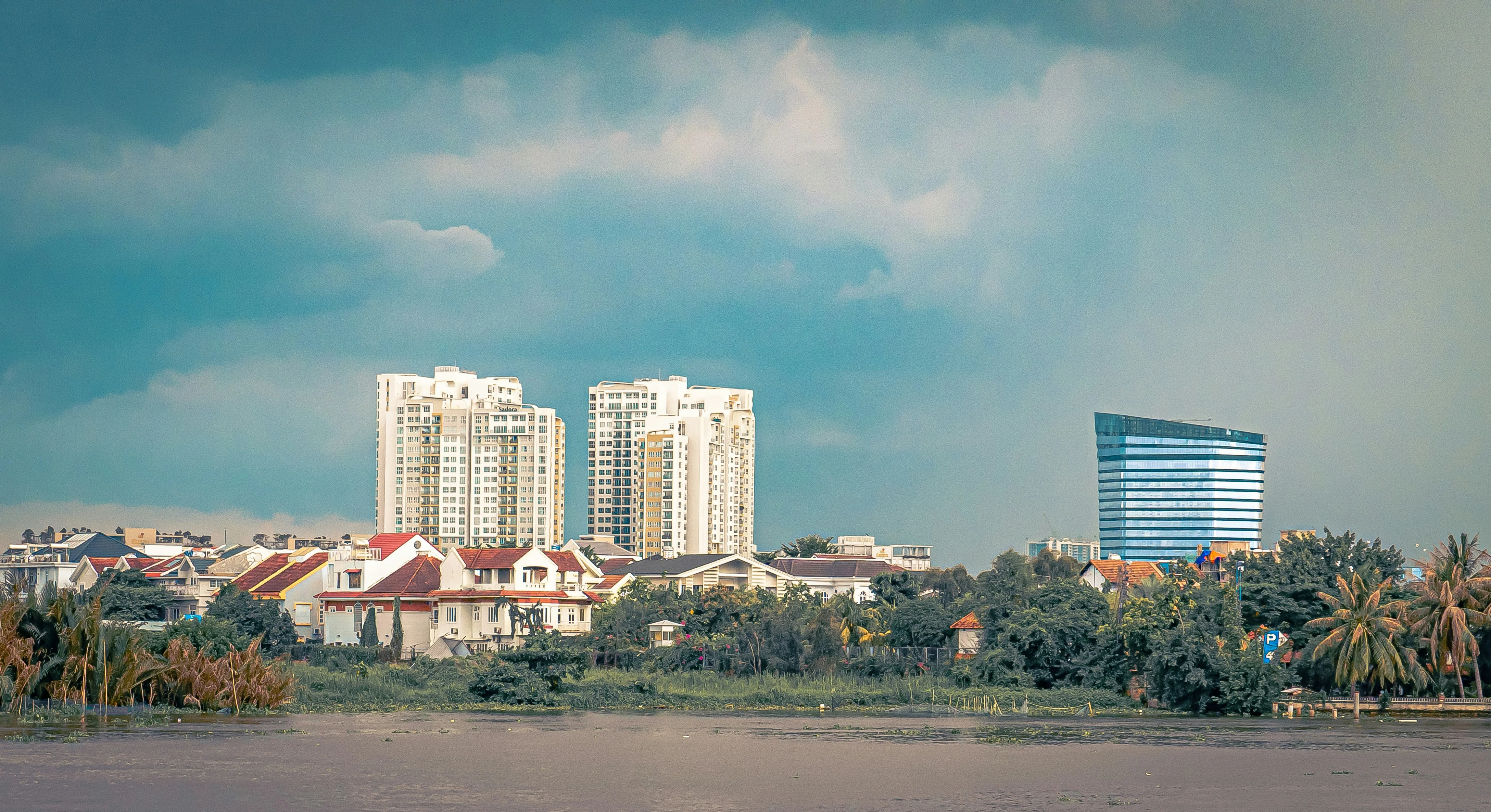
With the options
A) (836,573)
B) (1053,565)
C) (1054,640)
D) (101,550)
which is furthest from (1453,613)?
(101,550)

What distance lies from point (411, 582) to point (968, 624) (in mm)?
29661

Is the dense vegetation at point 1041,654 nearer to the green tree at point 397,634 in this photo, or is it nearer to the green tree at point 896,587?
the green tree at point 397,634

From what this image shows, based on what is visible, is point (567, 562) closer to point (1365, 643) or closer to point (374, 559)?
point (374, 559)

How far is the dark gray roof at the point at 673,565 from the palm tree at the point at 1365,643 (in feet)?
189

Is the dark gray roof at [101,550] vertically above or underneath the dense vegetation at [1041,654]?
above

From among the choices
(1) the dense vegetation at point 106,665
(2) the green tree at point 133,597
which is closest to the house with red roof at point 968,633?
(1) the dense vegetation at point 106,665

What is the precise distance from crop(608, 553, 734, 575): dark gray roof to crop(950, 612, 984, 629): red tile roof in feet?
126

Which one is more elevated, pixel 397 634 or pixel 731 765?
pixel 397 634

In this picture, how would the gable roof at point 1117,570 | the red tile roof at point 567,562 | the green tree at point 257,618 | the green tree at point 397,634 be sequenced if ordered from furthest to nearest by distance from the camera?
the gable roof at point 1117,570 → the red tile roof at point 567,562 → the green tree at point 257,618 → the green tree at point 397,634

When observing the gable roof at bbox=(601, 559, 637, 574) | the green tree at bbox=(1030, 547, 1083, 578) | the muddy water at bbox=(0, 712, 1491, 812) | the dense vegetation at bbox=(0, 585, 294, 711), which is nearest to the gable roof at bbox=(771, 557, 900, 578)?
the gable roof at bbox=(601, 559, 637, 574)

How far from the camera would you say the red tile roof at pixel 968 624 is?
72.6 metres

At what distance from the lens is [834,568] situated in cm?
13738

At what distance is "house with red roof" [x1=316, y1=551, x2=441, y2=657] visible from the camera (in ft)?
259

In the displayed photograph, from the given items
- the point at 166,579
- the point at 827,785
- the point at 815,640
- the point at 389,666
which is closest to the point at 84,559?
the point at 166,579
